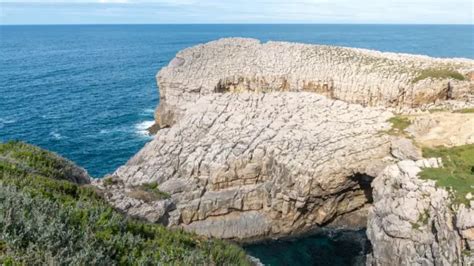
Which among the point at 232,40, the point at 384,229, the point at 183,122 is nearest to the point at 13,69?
the point at 232,40

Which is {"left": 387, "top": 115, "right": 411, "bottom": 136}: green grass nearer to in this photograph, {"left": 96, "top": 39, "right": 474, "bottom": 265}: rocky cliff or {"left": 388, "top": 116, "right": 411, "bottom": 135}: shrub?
{"left": 388, "top": 116, "right": 411, "bottom": 135}: shrub

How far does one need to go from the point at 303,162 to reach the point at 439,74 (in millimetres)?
18821

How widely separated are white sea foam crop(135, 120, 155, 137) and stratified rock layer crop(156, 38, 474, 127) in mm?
4673

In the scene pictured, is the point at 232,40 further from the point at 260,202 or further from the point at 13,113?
the point at 13,113

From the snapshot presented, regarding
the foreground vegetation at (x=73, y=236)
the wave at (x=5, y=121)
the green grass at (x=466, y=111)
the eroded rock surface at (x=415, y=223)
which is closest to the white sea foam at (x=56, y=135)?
the wave at (x=5, y=121)

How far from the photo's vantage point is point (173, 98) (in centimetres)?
5072

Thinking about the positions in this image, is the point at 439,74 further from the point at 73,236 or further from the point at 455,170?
the point at 73,236

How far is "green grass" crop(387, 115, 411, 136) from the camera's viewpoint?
117 ft

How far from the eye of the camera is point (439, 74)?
1738 inches

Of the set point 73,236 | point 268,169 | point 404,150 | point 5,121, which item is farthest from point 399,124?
point 5,121

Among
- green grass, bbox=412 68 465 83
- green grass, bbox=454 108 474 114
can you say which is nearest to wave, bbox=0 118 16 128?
green grass, bbox=412 68 465 83

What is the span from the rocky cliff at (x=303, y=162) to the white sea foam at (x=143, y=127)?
39.6 ft

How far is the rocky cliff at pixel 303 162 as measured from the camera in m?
27.6

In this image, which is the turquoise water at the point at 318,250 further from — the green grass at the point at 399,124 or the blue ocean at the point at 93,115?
the green grass at the point at 399,124
